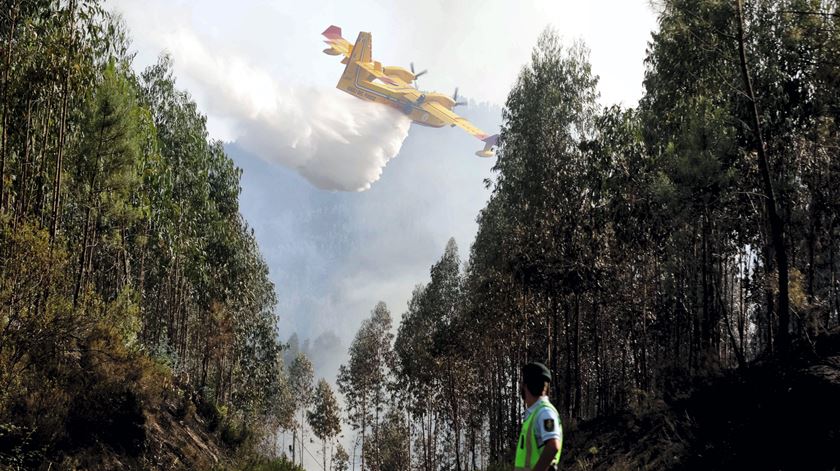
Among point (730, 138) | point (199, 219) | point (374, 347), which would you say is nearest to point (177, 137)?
point (199, 219)

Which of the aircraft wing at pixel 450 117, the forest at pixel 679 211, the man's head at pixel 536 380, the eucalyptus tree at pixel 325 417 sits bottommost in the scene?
the man's head at pixel 536 380

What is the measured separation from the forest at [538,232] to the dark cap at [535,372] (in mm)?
6137

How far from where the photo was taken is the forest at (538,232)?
11508mm

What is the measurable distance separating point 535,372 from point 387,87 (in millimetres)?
135835

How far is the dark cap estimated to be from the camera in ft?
15.6

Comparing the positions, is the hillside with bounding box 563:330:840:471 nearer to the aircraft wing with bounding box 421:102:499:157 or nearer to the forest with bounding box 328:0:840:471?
the forest with bounding box 328:0:840:471

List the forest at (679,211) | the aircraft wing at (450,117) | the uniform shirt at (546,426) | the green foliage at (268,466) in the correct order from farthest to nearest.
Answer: the aircraft wing at (450,117) → the green foliage at (268,466) → the forest at (679,211) → the uniform shirt at (546,426)

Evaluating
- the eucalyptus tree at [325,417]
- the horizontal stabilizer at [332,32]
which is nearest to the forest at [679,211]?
the eucalyptus tree at [325,417]

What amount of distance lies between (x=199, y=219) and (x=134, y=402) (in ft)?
48.8

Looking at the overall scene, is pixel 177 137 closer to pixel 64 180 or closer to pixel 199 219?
pixel 199 219

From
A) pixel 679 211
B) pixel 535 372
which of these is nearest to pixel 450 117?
pixel 679 211

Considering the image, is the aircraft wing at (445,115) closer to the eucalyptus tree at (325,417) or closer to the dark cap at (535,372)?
the eucalyptus tree at (325,417)

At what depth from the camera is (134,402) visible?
1450cm

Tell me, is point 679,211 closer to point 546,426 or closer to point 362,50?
point 546,426
